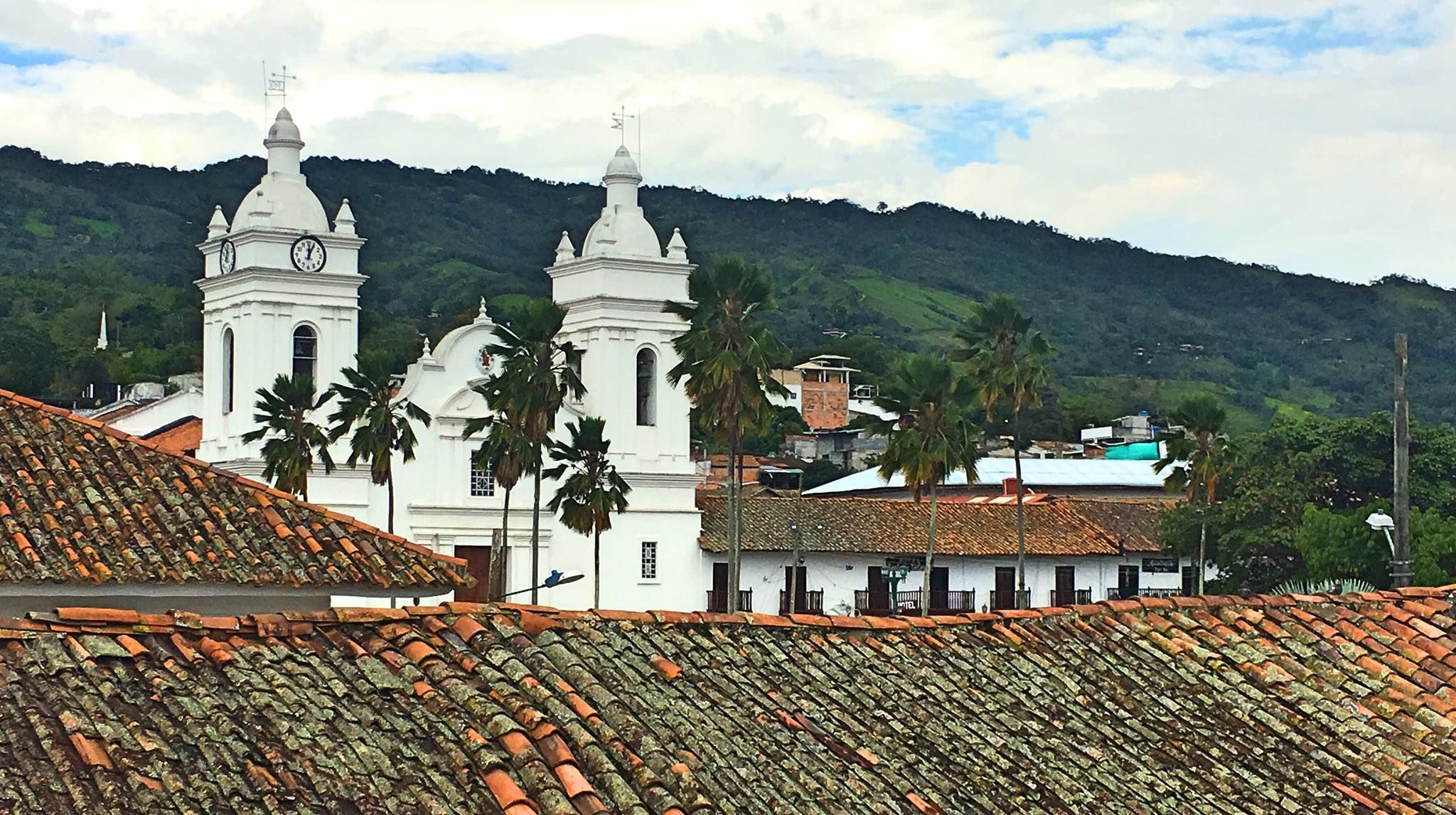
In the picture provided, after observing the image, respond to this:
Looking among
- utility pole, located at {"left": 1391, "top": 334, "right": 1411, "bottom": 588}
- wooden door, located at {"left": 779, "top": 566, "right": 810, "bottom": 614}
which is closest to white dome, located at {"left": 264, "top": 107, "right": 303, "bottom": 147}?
wooden door, located at {"left": 779, "top": 566, "right": 810, "bottom": 614}

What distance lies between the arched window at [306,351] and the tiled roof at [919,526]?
11.3m

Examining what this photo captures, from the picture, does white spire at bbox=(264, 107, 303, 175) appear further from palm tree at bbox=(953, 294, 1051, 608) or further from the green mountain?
the green mountain

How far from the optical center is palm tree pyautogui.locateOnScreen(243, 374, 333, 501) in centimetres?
4550

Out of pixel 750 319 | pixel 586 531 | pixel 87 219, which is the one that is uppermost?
pixel 87 219

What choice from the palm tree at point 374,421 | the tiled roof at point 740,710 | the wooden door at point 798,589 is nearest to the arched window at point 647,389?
the wooden door at point 798,589

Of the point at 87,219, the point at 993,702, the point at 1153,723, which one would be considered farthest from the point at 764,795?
the point at 87,219

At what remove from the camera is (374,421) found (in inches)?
1886

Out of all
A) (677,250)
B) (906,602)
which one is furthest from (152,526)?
(906,602)

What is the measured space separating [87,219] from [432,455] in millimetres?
91582

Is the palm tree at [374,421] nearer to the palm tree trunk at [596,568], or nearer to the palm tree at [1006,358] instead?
the palm tree trunk at [596,568]

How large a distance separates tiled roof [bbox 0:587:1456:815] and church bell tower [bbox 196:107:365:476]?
41683 mm

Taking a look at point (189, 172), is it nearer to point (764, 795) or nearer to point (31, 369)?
point (31, 369)

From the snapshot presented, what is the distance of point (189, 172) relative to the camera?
469ft

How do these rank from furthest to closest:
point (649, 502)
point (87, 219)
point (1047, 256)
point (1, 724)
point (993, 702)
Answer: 1. point (1047, 256)
2. point (87, 219)
3. point (649, 502)
4. point (993, 702)
5. point (1, 724)
